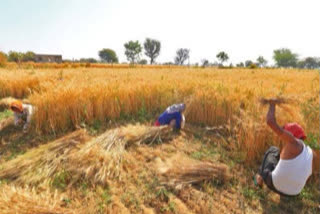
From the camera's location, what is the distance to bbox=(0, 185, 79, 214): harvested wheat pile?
1.77 metres

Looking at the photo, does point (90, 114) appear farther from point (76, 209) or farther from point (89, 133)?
point (76, 209)

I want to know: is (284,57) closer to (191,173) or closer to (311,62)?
(311,62)

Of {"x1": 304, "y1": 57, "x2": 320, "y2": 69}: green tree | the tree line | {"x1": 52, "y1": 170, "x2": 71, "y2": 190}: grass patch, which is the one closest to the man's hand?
{"x1": 52, "y1": 170, "x2": 71, "y2": 190}: grass patch

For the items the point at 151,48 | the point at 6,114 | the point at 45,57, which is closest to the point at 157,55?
the point at 151,48

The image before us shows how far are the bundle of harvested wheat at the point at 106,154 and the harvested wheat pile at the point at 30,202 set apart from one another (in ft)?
1.22

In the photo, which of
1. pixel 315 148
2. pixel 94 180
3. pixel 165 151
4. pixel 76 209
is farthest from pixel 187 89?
pixel 76 209

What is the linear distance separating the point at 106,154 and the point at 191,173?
3.78 feet

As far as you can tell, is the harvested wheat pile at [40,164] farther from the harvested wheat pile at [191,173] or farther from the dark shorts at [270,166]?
the dark shorts at [270,166]

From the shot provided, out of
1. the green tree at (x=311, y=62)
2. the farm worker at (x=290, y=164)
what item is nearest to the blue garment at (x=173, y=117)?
the farm worker at (x=290, y=164)

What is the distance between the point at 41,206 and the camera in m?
1.89


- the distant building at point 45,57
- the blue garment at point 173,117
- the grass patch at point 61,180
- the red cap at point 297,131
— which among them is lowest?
Answer: the grass patch at point 61,180

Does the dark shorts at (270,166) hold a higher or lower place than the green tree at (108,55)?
lower

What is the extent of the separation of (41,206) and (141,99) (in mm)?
3012

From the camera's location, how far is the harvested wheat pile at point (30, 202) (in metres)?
1.77
